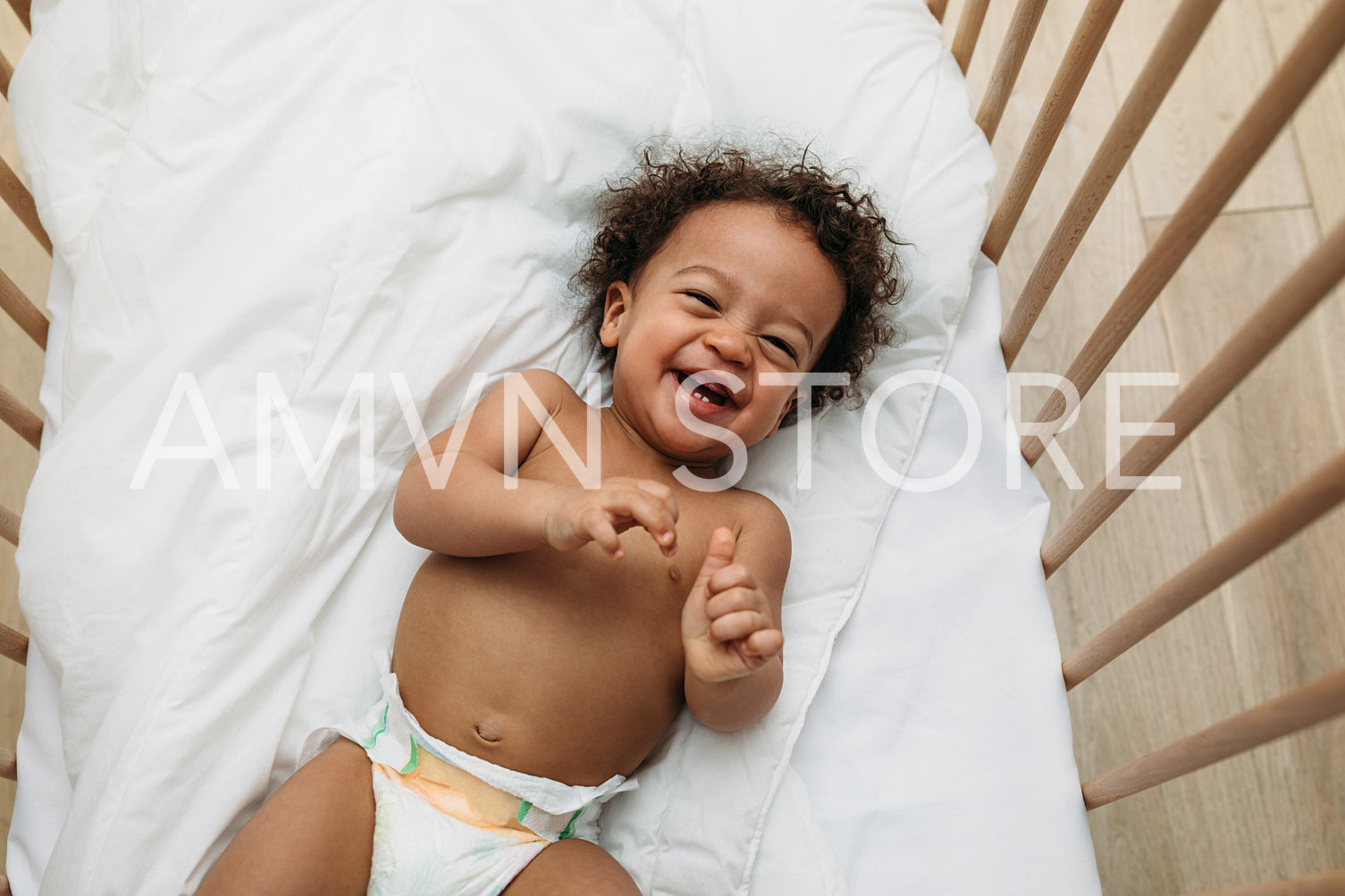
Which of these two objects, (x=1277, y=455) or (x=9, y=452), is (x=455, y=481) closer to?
(x=9, y=452)

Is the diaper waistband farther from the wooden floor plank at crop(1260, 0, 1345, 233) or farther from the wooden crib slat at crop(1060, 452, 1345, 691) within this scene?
the wooden floor plank at crop(1260, 0, 1345, 233)

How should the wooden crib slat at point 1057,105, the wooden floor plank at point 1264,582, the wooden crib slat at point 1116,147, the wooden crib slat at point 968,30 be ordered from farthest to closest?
1. the wooden floor plank at point 1264,582
2. the wooden crib slat at point 968,30
3. the wooden crib slat at point 1057,105
4. the wooden crib slat at point 1116,147

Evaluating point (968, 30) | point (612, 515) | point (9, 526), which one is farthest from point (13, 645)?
point (968, 30)

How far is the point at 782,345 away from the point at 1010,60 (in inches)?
14.2

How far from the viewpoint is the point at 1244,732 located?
61cm

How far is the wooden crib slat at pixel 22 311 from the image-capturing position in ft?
3.01

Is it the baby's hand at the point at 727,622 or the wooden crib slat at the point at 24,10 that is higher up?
the wooden crib slat at the point at 24,10

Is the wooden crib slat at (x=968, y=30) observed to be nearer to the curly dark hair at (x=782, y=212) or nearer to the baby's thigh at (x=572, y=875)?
the curly dark hair at (x=782, y=212)

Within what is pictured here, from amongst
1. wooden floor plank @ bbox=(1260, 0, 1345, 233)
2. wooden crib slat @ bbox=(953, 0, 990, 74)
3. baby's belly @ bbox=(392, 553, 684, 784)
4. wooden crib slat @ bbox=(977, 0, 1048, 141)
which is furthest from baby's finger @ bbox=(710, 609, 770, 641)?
wooden floor plank @ bbox=(1260, 0, 1345, 233)

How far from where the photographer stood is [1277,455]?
50.6 inches

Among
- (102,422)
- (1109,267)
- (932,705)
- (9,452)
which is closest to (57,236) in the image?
(102,422)

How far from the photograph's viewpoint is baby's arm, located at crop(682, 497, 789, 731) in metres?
0.73

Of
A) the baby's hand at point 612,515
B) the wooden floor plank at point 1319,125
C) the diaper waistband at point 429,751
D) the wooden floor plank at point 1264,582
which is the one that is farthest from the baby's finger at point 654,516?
the wooden floor plank at point 1319,125

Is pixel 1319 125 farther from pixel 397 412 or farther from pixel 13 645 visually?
pixel 13 645
